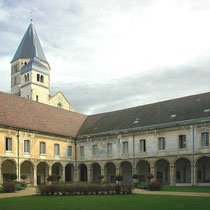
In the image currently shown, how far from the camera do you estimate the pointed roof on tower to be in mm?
66250

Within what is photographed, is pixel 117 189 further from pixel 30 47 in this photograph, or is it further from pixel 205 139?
pixel 30 47

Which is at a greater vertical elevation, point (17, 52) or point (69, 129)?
point (17, 52)

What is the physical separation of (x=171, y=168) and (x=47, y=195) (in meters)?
15.6

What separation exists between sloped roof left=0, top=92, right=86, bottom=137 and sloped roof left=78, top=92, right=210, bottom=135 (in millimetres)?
2101

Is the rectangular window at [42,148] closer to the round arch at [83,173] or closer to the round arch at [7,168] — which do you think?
the round arch at [7,168]

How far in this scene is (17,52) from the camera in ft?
226

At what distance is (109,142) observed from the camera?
36.6 m

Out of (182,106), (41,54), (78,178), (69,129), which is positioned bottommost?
(78,178)

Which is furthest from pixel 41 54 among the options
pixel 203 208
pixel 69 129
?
pixel 203 208

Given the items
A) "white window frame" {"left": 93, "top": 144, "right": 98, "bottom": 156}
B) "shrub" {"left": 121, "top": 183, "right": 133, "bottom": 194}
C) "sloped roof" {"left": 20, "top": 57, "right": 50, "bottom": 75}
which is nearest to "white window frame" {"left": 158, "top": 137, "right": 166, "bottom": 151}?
"white window frame" {"left": 93, "top": 144, "right": 98, "bottom": 156}

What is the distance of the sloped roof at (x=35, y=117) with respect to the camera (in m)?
32.6

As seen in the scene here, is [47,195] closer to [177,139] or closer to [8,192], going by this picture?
[8,192]

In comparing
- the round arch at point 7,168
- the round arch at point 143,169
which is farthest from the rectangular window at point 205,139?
the round arch at point 7,168

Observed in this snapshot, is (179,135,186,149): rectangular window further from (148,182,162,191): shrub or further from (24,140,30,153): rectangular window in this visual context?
(24,140,30,153): rectangular window
